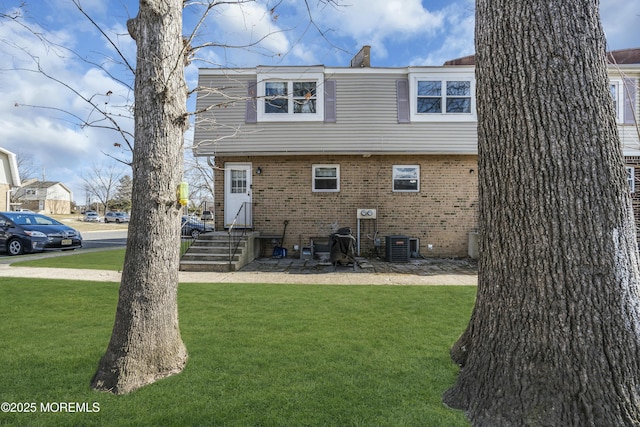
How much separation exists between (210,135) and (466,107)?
841 cm

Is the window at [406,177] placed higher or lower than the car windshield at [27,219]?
higher

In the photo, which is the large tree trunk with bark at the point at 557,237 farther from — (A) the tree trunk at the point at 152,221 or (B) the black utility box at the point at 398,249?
(B) the black utility box at the point at 398,249

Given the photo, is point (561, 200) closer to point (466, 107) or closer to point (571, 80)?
point (571, 80)

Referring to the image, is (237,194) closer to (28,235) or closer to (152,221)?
(28,235)

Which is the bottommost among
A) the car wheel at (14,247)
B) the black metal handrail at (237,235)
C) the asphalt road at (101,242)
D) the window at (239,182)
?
the asphalt road at (101,242)

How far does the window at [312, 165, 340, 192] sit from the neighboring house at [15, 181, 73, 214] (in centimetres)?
6044

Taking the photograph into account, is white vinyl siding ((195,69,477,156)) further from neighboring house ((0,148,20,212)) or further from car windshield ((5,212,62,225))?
neighboring house ((0,148,20,212))

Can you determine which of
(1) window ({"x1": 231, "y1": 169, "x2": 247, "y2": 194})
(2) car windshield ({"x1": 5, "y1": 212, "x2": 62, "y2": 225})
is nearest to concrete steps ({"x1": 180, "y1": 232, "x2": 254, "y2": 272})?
(1) window ({"x1": 231, "y1": 169, "x2": 247, "y2": 194})

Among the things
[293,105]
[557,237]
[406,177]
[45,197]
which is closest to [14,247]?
[293,105]

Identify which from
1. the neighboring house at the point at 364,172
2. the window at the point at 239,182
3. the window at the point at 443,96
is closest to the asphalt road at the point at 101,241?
the window at the point at 239,182

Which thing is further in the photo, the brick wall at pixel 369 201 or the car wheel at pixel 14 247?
the car wheel at pixel 14 247

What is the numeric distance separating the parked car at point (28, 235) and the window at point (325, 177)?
9520mm

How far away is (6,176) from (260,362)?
26.7 metres

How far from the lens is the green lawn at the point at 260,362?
7.77ft
